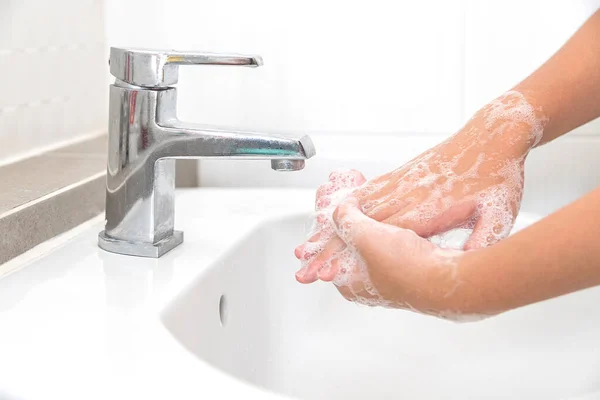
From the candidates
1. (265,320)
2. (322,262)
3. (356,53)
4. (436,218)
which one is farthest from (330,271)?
(356,53)

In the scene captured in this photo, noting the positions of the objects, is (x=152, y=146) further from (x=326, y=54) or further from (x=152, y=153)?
(x=326, y=54)

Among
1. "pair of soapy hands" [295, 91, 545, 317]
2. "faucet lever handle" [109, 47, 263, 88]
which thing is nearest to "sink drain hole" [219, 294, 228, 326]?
"pair of soapy hands" [295, 91, 545, 317]

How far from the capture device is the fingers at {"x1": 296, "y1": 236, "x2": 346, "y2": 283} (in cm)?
64

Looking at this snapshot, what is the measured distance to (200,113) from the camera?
40.3 inches

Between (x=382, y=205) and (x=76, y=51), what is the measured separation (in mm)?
501

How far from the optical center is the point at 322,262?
65cm

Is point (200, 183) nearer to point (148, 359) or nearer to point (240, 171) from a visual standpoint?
point (240, 171)

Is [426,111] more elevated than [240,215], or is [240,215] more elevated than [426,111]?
[426,111]

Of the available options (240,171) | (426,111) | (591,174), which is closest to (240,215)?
(240,171)

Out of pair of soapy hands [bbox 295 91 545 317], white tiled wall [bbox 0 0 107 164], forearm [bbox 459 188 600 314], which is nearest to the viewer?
forearm [bbox 459 188 600 314]

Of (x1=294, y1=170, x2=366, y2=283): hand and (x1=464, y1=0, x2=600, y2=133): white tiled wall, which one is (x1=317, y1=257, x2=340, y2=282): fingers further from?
(x1=464, y1=0, x2=600, y2=133): white tiled wall

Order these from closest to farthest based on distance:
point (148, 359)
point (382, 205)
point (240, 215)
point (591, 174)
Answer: point (148, 359), point (382, 205), point (240, 215), point (591, 174)

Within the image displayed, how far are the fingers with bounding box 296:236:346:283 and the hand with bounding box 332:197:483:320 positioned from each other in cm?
5

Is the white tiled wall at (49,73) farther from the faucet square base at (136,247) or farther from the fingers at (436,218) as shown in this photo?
the fingers at (436,218)
